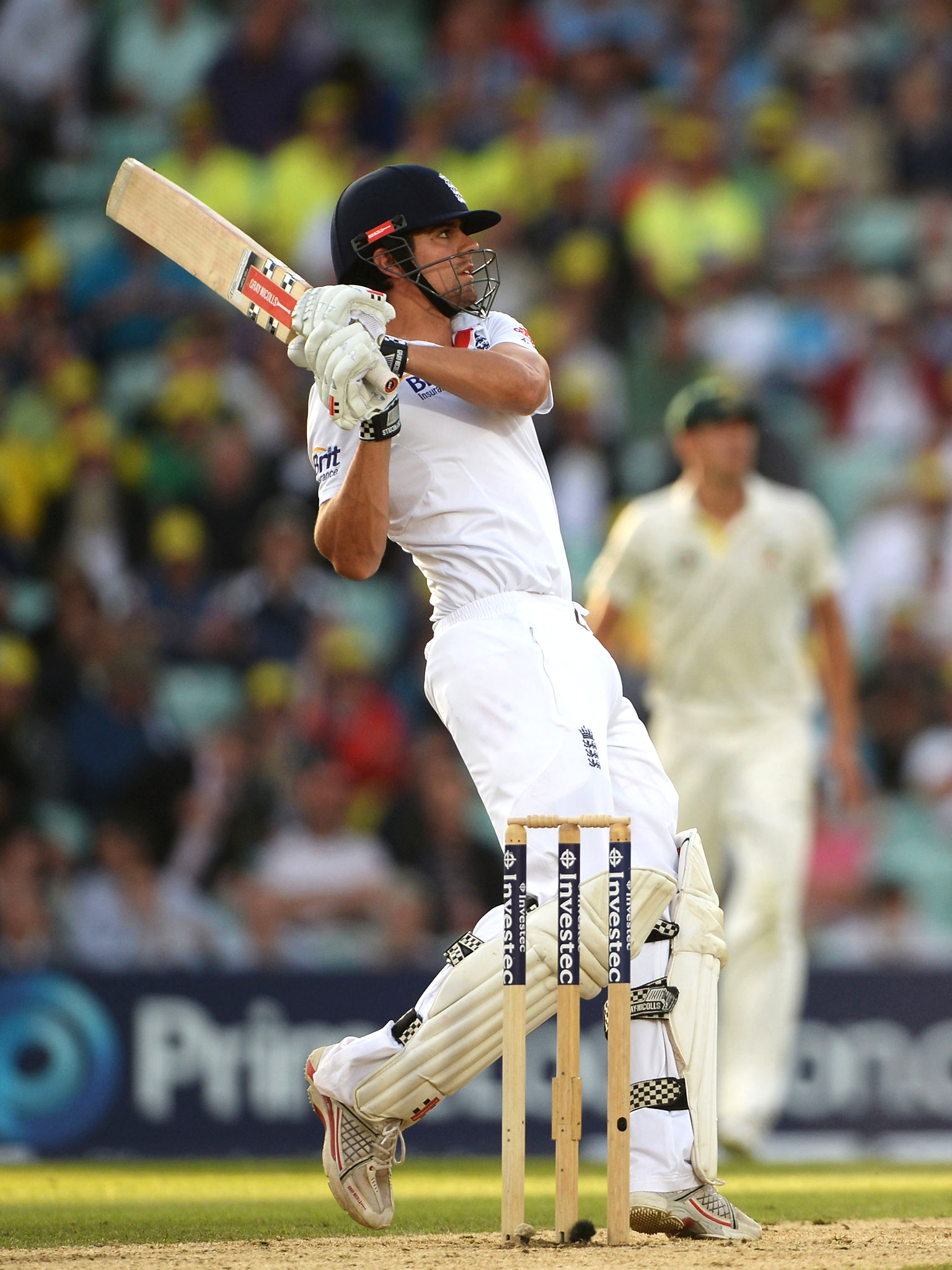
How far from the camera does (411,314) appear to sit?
4086 millimetres

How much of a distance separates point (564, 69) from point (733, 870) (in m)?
5.53

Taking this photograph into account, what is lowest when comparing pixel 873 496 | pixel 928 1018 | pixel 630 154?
pixel 928 1018

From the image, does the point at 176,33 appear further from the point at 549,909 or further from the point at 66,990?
the point at 549,909

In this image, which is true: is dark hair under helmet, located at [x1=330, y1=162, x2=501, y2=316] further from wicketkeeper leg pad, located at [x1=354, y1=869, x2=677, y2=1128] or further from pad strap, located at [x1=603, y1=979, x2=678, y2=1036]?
pad strap, located at [x1=603, y1=979, x2=678, y2=1036]

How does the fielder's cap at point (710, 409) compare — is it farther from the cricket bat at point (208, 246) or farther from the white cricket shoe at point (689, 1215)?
the white cricket shoe at point (689, 1215)

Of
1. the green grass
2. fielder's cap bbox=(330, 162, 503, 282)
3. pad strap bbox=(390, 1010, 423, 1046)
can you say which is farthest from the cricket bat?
the green grass

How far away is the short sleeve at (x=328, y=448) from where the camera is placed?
394cm

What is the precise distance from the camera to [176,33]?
1139 centimetres

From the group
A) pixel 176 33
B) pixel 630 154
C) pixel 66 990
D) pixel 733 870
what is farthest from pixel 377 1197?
pixel 176 33

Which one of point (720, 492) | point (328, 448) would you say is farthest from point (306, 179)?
point (328, 448)

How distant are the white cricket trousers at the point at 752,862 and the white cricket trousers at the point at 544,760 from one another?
270 centimetres

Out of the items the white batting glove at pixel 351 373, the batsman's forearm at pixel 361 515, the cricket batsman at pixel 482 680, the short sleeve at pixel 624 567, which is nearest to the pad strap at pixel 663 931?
the cricket batsman at pixel 482 680

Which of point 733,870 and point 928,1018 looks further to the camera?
point 733,870

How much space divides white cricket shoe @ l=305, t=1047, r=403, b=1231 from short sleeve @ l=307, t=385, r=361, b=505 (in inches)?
46.4
